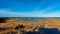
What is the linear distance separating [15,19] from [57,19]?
105 cm

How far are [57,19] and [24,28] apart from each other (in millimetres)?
859

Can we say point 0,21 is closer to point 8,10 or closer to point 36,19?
point 8,10

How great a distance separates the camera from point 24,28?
11.3 ft

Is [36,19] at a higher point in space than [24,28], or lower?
higher

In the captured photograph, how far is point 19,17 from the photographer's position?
3.50 metres

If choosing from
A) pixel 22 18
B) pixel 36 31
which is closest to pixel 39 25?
pixel 36 31

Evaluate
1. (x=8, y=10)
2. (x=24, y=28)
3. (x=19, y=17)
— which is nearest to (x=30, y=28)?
(x=24, y=28)

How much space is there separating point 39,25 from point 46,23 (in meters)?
0.19

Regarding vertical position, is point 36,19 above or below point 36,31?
above

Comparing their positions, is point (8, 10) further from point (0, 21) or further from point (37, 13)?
point (37, 13)

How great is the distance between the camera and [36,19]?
11.5 feet

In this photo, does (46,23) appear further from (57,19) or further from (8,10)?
(8,10)

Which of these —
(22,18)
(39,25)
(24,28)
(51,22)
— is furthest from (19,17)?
(51,22)

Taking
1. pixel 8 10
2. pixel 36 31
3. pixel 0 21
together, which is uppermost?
pixel 8 10
